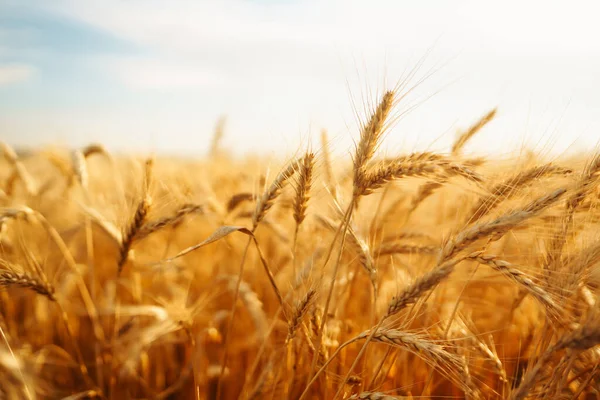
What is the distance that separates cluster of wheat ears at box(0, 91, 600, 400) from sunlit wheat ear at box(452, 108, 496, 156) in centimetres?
1

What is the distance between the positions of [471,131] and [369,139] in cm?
90

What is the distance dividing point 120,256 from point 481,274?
62.5 inches

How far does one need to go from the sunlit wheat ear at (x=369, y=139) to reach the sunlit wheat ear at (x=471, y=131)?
2.03 ft

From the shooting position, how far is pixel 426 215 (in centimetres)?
366

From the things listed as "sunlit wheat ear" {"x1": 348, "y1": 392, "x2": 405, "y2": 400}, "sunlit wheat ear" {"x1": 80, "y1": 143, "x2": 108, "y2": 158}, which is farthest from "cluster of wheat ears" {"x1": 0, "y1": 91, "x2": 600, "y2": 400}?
"sunlit wheat ear" {"x1": 80, "y1": 143, "x2": 108, "y2": 158}

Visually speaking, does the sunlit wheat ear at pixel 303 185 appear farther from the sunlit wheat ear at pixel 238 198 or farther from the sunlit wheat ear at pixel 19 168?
the sunlit wheat ear at pixel 19 168

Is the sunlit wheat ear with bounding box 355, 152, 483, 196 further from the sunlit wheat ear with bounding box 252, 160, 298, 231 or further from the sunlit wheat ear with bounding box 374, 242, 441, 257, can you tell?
the sunlit wheat ear with bounding box 374, 242, 441, 257

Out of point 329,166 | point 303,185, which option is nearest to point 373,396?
point 303,185

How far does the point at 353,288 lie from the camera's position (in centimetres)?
218

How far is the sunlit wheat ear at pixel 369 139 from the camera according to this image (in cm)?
133

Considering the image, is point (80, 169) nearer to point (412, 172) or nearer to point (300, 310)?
point (300, 310)

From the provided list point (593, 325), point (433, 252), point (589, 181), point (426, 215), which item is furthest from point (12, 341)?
point (426, 215)

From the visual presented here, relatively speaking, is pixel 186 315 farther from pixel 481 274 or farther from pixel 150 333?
pixel 481 274

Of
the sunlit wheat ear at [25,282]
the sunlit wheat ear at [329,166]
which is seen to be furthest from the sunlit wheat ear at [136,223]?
the sunlit wheat ear at [329,166]
